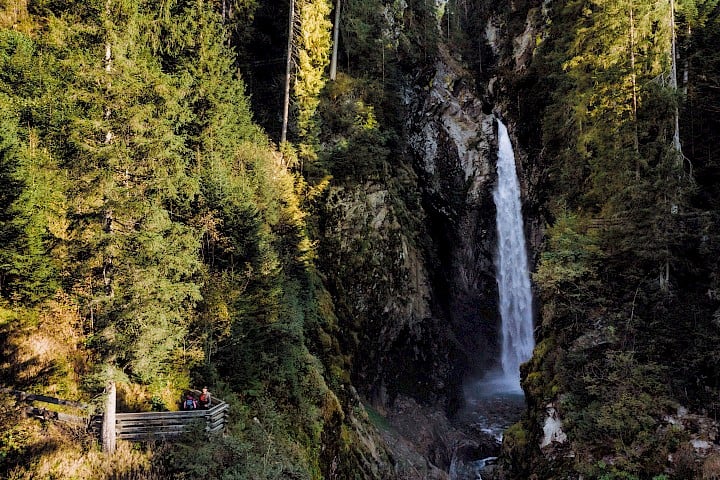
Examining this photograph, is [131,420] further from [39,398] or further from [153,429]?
[39,398]

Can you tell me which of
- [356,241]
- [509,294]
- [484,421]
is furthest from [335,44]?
[484,421]

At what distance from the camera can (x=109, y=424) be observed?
9.11 m

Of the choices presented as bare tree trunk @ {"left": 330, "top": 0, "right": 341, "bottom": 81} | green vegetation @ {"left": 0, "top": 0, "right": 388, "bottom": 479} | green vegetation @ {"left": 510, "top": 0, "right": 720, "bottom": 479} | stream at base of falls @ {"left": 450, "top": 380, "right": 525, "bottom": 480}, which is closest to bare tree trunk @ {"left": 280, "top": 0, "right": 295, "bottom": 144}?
green vegetation @ {"left": 0, "top": 0, "right": 388, "bottom": 479}

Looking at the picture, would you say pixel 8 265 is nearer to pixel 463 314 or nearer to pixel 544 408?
pixel 544 408

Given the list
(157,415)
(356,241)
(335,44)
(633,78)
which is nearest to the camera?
Answer: (157,415)

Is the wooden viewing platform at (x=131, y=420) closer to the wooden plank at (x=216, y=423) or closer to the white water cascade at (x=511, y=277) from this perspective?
the wooden plank at (x=216, y=423)

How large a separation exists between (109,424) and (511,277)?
26.9 metres

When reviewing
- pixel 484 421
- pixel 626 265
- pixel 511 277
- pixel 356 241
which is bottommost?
pixel 484 421

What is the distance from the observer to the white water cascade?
2989 cm

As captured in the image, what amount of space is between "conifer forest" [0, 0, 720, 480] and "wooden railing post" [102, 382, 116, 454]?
0.21 feet

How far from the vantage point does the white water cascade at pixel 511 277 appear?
29891 mm

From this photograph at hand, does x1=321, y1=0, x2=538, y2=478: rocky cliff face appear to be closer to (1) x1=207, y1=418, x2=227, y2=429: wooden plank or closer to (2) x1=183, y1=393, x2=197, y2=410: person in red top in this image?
(1) x1=207, y1=418, x2=227, y2=429: wooden plank

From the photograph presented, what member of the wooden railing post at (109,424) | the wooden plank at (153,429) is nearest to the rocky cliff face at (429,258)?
the wooden plank at (153,429)

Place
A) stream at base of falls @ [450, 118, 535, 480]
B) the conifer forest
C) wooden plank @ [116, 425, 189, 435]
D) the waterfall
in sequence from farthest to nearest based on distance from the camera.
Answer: the waterfall < stream at base of falls @ [450, 118, 535, 480] < wooden plank @ [116, 425, 189, 435] < the conifer forest
